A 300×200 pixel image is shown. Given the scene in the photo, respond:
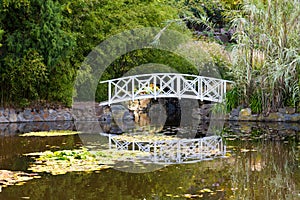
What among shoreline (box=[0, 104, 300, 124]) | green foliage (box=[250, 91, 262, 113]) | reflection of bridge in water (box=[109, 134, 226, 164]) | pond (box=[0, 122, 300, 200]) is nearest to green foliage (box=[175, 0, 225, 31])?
shoreline (box=[0, 104, 300, 124])

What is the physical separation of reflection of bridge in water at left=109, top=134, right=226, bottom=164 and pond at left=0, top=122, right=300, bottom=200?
0.82 ft

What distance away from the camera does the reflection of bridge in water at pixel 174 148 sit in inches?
266

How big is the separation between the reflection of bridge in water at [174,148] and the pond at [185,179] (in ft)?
0.82

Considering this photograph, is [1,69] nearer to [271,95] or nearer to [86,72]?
[86,72]

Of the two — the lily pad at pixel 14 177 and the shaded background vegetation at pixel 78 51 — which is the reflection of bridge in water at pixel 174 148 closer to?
the lily pad at pixel 14 177

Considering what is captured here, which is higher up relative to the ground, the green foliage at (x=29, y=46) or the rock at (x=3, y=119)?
the green foliage at (x=29, y=46)

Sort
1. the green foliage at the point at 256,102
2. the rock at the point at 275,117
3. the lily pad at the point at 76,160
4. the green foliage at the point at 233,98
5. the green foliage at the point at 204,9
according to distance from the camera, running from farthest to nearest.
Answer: the green foliage at the point at 204,9 < the green foliage at the point at 233,98 < the green foliage at the point at 256,102 < the rock at the point at 275,117 < the lily pad at the point at 76,160

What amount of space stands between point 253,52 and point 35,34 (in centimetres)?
511

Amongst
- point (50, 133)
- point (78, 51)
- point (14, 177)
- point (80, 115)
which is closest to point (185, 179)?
point (14, 177)

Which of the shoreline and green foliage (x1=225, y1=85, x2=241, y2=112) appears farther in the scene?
green foliage (x1=225, y1=85, x2=241, y2=112)

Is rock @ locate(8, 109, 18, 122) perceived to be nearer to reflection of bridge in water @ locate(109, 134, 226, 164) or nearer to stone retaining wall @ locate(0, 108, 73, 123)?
stone retaining wall @ locate(0, 108, 73, 123)

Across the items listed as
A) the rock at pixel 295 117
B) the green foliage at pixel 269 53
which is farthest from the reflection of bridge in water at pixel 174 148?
the rock at pixel 295 117

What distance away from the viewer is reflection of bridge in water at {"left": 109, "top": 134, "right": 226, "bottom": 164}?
6.76 metres

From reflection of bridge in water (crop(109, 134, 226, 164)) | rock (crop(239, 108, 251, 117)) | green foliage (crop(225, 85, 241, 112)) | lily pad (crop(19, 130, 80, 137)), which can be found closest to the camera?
reflection of bridge in water (crop(109, 134, 226, 164))
